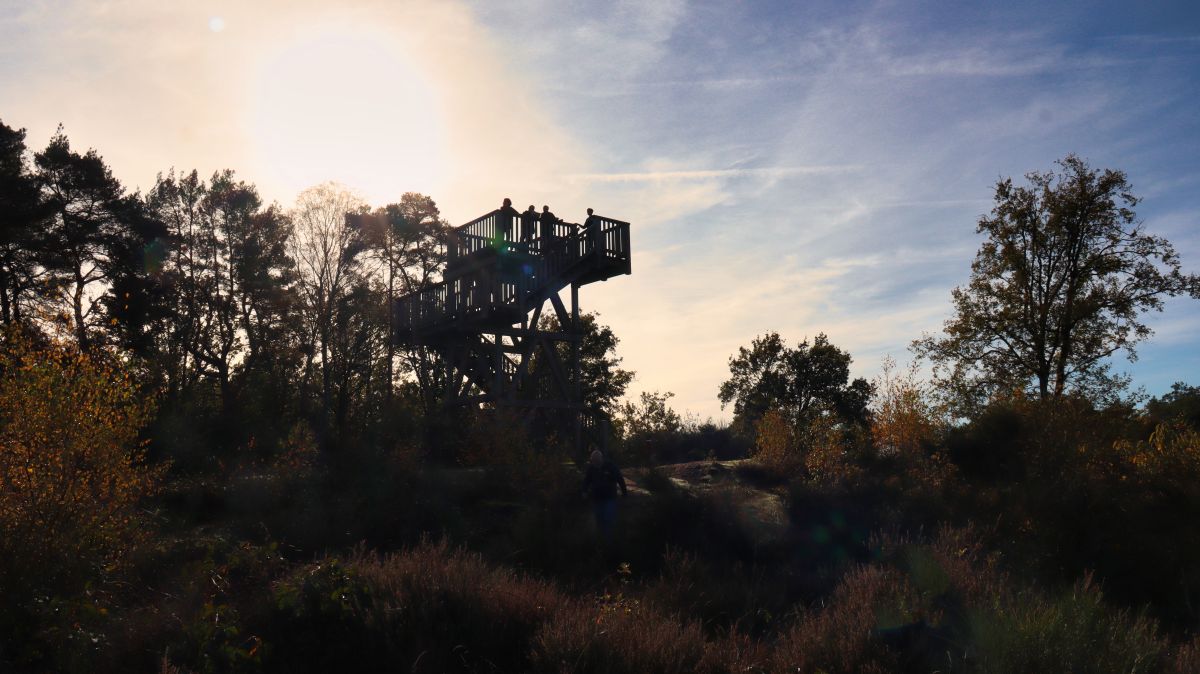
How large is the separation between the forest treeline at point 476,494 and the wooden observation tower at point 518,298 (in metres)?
1.74

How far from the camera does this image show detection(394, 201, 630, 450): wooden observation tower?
879 inches

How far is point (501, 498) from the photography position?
1728cm

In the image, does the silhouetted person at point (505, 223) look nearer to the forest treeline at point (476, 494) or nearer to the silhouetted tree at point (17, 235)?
the forest treeline at point (476, 494)

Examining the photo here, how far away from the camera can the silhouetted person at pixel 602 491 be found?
47.7ft

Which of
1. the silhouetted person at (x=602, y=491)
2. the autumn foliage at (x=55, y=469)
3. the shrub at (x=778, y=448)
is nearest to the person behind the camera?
the autumn foliage at (x=55, y=469)

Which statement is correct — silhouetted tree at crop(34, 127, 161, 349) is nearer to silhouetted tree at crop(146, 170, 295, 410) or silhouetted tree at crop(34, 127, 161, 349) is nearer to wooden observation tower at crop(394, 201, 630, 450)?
silhouetted tree at crop(146, 170, 295, 410)

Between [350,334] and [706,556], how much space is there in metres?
19.4

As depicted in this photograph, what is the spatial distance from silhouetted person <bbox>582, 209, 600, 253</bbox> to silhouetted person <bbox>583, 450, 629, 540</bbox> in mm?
8364

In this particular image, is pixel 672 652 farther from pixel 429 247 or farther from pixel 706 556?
pixel 429 247

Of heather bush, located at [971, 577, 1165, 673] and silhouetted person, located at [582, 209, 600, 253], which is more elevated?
silhouetted person, located at [582, 209, 600, 253]

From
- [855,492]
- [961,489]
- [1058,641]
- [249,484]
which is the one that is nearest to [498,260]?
[249,484]

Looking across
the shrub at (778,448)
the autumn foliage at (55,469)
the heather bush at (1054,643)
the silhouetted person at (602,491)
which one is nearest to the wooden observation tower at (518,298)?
the shrub at (778,448)

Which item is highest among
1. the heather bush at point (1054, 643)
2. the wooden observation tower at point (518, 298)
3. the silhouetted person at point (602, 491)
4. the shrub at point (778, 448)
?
the wooden observation tower at point (518, 298)

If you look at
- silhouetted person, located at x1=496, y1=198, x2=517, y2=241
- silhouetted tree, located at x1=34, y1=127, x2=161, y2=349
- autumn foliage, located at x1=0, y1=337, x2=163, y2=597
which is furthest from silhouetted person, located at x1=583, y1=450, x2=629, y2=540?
silhouetted tree, located at x1=34, y1=127, x2=161, y2=349
